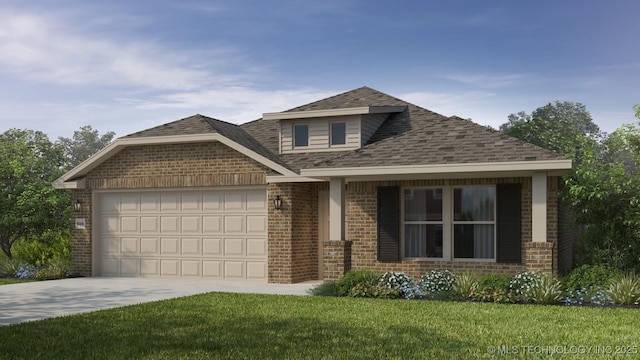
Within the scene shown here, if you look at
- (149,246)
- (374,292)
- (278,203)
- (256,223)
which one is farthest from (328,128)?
(374,292)

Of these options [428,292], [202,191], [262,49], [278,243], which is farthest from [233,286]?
[262,49]

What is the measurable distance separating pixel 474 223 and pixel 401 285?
3.08 m

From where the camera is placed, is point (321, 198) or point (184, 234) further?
point (184, 234)

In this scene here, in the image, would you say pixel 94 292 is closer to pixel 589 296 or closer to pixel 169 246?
pixel 169 246

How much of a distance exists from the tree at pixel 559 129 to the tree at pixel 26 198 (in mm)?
15822

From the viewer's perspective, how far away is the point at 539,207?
14.9 metres

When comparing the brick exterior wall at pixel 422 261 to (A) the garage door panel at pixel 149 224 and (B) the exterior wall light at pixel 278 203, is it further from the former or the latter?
(A) the garage door panel at pixel 149 224

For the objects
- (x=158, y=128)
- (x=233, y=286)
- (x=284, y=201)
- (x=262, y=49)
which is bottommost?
(x=233, y=286)

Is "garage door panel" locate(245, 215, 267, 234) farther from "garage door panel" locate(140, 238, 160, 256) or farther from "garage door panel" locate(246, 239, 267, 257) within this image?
"garage door panel" locate(140, 238, 160, 256)

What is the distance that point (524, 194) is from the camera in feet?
54.1

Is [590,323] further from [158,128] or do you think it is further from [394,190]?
[158,128]

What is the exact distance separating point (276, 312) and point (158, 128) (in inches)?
392

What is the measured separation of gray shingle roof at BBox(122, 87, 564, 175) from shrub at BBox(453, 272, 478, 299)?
2525mm

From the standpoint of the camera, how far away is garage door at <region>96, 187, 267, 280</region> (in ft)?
61.9
